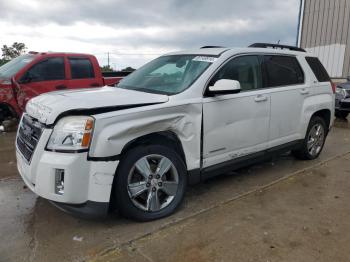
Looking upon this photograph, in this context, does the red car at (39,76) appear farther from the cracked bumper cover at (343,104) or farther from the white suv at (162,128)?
the cracked bumper cover at (343,104)

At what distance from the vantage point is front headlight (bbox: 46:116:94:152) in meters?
3.04

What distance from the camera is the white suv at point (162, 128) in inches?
122

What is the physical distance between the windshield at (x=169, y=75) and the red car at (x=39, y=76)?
10.8 feet

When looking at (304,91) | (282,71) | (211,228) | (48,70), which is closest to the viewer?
(211,228)

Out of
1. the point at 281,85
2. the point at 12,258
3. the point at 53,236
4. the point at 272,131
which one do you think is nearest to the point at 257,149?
the point at 272,131

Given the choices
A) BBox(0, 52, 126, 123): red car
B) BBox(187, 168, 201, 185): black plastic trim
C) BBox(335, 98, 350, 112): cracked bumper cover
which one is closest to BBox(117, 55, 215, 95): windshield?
BBox(187, 168, 201, 185): black plastic trim

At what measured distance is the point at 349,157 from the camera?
602cm

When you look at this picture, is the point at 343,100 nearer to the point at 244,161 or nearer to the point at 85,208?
the point at 244,161

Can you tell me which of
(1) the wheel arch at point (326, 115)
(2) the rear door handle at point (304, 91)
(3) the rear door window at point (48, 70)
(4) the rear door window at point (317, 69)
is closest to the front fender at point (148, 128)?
(2) the rear door handle at point (304, 91)

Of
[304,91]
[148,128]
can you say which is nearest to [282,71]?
[304,91]

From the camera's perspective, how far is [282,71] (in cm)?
496

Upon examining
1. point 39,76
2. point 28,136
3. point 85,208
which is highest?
point 39,76

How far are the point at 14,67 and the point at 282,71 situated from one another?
20.2ft

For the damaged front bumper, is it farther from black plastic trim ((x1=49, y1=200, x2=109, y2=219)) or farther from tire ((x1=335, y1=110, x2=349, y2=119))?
→ tire ((x1=335, y1=110, x2=349, y2=119))
